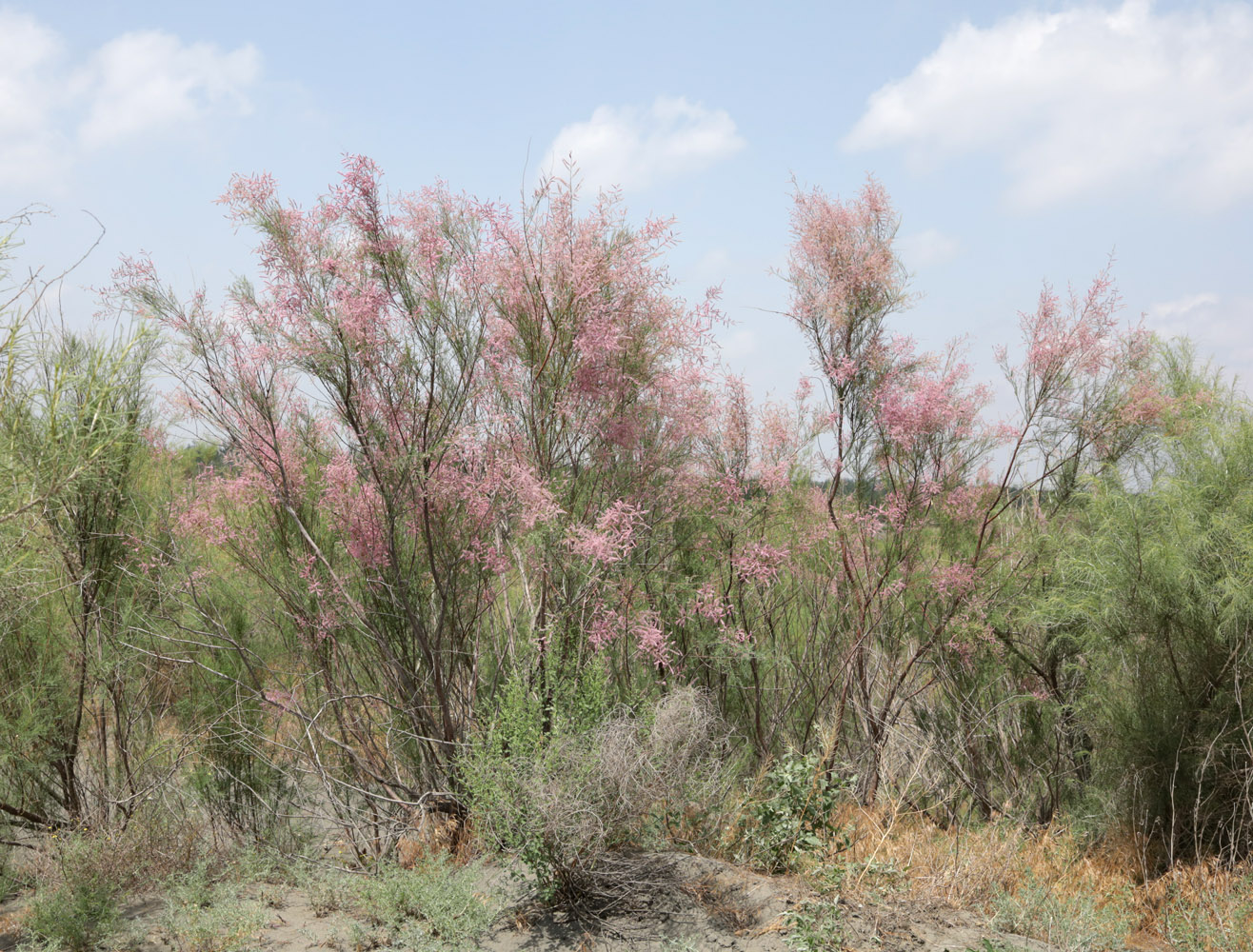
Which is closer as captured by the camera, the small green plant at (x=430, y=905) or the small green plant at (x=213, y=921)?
the small green plant at (x=430, y=905)

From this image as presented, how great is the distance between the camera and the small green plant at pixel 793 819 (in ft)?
17.9

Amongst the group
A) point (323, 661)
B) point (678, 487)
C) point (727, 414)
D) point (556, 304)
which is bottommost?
point (323, 661)

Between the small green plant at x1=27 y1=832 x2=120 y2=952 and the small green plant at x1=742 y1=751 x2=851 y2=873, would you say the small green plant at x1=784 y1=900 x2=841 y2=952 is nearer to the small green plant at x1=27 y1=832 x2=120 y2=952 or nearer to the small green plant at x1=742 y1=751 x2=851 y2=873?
the small green plant at x1=742 y1=751 x2=851 y2=873

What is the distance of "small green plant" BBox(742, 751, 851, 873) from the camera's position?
546cm

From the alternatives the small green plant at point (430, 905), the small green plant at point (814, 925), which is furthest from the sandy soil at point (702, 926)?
the small green plant at point (430, 905)

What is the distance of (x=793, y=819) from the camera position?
18.1ft

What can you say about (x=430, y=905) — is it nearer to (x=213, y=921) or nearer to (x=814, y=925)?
(x=213, y=921)

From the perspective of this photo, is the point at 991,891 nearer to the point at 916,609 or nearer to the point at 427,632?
the point at 916,609

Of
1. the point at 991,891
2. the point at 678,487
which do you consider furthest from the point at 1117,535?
the point at 678,487

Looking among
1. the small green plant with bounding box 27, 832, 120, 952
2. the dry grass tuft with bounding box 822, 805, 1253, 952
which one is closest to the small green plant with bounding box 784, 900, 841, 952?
the dry grass tuft with bounding box 822, 805, 1253, 952

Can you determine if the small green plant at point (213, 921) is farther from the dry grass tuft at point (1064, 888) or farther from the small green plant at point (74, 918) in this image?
the dry grass tuft at point (1064, 888)

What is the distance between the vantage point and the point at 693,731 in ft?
18.3

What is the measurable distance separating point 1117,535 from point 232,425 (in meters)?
6.85

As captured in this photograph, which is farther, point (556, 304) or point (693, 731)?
point (556, 304)
